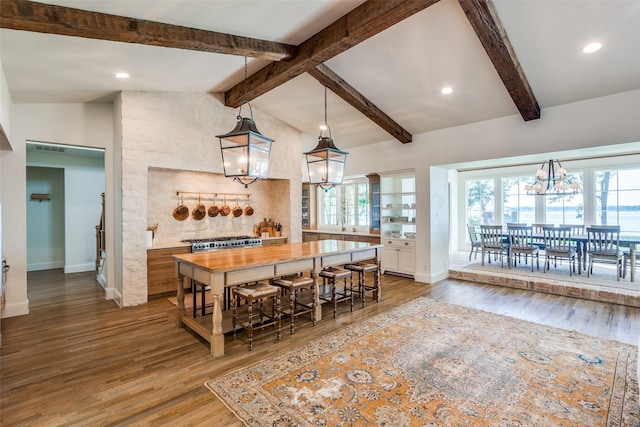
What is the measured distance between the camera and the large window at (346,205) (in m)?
7.96

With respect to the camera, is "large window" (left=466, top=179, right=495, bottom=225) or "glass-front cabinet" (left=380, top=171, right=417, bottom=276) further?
"large window" (left=466, top=179, right=495, bottom=225)

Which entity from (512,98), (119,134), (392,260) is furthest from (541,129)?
(119,134)

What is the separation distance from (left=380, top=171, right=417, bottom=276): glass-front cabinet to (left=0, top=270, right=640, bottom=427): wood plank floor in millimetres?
1011

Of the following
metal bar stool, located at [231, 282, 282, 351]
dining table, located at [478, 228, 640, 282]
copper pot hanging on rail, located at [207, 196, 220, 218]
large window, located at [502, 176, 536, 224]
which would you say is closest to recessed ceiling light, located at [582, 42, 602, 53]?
dining table, located at [478, 228, 640, 282]

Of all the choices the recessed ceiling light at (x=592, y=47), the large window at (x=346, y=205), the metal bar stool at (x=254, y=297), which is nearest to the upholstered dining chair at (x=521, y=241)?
the large window at (x=346, y=205)

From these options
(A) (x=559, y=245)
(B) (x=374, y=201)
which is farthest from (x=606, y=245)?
(B) (x=374, y=201)

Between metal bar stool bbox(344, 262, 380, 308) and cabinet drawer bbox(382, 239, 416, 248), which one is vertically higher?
cabinet drawer bbox(382, 239, 416, 248)

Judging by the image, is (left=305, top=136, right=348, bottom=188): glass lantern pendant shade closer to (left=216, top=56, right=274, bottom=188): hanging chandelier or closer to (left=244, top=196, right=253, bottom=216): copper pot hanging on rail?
(left=216, top=56, right=274, bottom=188): hanging chandelier

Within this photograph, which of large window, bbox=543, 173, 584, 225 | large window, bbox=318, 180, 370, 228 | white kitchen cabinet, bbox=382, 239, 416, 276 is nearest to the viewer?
white kitchen cabinet, bbox=382, 239, 416, 276

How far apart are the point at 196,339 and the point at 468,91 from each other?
499 cm

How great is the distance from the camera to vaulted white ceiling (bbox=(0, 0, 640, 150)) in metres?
2.98

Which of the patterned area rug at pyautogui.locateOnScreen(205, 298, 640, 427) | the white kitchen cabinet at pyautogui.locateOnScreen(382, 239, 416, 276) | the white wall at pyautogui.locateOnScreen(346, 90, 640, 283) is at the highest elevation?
the white wall at pyautogui.locateOnScreen(346, 90, 640, 283)

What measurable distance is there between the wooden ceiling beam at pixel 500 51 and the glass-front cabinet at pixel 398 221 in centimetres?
249

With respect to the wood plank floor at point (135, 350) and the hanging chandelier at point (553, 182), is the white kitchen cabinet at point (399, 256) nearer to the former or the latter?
the wood plank floor at point (135, 350)
